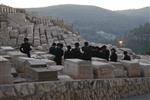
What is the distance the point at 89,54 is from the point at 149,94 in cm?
272

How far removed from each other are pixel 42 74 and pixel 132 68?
546cm

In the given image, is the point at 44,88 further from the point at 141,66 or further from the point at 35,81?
the point at 141,66

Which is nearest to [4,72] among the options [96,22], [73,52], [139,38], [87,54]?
[87,54]

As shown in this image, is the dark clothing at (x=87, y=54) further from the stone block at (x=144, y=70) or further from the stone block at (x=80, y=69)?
the stone block at (x=144, y=70)

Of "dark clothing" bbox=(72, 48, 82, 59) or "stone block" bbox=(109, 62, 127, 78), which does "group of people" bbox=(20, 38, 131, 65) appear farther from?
"stone block" bbox=(109, 62, 127, 78)

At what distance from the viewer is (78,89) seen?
36.2 feet

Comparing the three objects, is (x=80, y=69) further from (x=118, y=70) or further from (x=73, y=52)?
(x=118, y=70)

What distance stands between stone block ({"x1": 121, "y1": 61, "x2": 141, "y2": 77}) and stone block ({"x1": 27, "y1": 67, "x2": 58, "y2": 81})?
4.81 meters

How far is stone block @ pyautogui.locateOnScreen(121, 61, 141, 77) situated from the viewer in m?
14.9

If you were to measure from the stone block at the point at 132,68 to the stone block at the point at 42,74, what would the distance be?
4.81 m

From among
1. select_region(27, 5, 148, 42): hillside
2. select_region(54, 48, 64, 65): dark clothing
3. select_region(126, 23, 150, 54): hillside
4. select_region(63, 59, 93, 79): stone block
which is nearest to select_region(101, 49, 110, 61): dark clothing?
select_region(54, 48, 64, 65): dark clothing

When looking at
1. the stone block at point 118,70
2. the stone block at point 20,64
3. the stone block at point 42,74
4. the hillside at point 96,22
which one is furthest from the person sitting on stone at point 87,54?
the hillside at point 96,22

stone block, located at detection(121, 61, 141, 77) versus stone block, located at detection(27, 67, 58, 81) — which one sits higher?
stone block, located at detection(27, 67, 58, 81)

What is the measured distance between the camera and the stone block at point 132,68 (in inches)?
586
